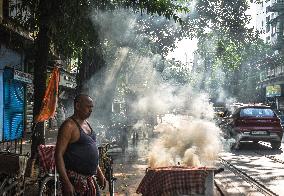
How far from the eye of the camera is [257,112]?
666 inches

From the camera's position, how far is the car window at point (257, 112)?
16756 mm

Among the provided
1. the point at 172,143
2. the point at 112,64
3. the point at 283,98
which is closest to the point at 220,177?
the point at 172,143

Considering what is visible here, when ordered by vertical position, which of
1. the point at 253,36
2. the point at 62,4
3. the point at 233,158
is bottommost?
the point at 233,158

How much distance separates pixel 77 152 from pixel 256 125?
43.7 feet

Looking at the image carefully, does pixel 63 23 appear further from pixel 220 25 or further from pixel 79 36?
pixel 220 25

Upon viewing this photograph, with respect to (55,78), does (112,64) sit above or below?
above

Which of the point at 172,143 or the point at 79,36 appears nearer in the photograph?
the point at 172,143

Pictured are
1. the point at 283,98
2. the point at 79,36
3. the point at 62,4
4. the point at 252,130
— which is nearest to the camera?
the point at 62,4

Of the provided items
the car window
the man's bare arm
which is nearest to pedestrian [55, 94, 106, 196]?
the man's bare arm

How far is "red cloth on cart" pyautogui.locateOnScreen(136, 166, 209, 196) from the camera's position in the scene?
621cm

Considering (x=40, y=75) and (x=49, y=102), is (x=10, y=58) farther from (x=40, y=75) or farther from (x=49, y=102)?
(x=49, y=102)

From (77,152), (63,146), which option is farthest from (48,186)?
(63,146)

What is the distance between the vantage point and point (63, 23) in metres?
10.6

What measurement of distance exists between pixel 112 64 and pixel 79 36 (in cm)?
1154
